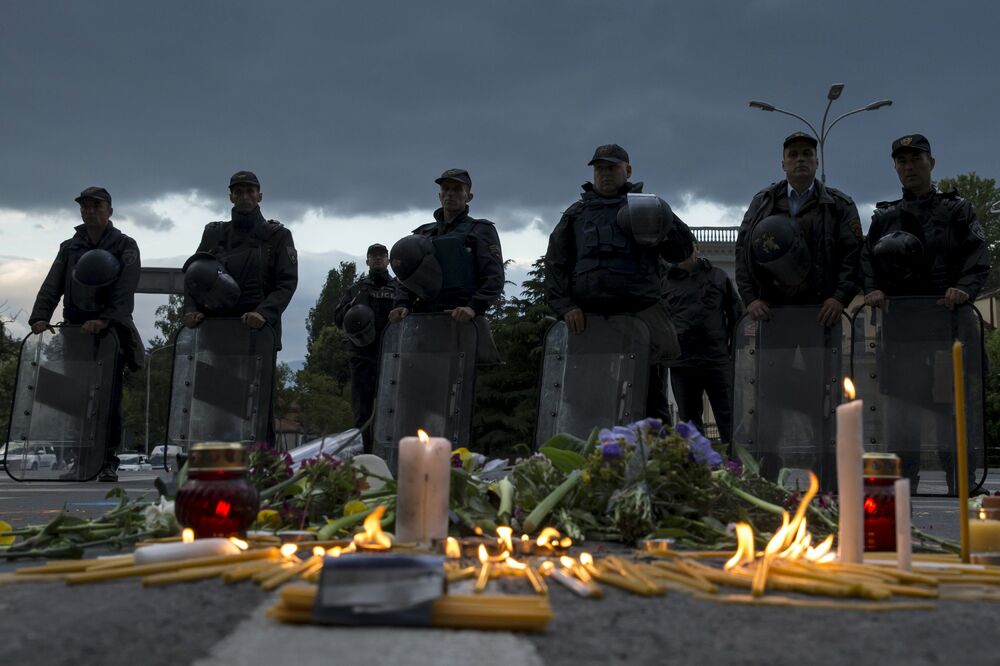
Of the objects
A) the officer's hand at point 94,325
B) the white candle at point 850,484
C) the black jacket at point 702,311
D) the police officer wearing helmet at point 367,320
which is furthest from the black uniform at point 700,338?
the white candle at point 850,484

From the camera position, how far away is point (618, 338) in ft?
29.3

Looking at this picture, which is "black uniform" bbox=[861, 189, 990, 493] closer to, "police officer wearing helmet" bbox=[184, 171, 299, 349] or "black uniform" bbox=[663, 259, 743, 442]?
"black uniform" bbox=[663, 259, 743, 442]

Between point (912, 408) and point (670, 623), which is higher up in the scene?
point (912, 408)

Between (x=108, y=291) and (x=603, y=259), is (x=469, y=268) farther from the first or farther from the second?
(x=108, y=291)

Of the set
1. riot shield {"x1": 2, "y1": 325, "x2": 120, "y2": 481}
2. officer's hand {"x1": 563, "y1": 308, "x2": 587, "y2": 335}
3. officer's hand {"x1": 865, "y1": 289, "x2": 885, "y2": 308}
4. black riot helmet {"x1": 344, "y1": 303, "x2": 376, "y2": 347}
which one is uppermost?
black riot helmet {"x1": 344, "y1": 303, "x2": 376, "y2": 347}

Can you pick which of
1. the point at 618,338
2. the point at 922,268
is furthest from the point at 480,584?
the point at 922,268

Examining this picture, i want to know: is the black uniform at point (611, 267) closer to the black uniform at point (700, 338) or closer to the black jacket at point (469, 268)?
the black jacket at point (469, 268)

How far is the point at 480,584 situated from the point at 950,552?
2.22m

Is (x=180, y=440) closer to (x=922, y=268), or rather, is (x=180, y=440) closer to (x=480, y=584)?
(x=922, y=268)

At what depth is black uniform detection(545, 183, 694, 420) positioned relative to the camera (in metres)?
8.85

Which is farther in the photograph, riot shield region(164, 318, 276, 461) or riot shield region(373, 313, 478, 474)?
riot shield region(164, 318, 276, 461)

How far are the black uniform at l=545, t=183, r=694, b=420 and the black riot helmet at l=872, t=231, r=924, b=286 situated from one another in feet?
4.58

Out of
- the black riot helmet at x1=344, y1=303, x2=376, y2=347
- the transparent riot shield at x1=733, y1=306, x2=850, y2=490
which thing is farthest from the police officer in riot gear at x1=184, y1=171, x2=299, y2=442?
the transparent riot shield at x1=733, y1=306, x2=850, y2=490

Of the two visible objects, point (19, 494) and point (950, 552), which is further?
point (19, 494)
